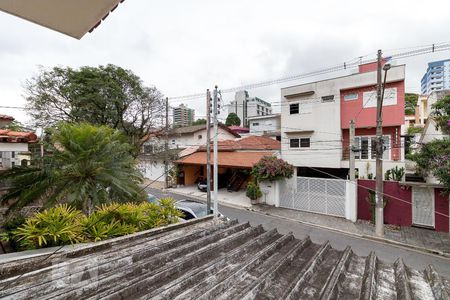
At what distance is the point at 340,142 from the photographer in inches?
568

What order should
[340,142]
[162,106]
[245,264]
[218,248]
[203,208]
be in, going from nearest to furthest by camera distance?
[245,264] → [218,248] → [203,208] → [340,142] → [162,106]

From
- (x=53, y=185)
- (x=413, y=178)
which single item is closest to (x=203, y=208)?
(x=53, y=185)

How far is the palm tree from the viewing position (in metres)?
6.09

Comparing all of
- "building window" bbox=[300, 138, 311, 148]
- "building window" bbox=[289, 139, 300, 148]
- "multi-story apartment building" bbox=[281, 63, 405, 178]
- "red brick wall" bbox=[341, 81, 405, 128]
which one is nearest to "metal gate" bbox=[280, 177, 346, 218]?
"multi-story apartment building" bbox=[281, 63, 405, 178]

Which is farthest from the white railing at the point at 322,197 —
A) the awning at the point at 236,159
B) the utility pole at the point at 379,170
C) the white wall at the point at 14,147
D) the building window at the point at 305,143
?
the white wall at the point at 14,147

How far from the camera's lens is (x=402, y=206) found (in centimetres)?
1123

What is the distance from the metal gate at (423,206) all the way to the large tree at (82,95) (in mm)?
18345

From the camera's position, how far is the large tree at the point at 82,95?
48.0 feet

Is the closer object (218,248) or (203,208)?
(218,248)

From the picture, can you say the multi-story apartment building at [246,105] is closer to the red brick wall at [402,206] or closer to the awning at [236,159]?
the awning at [236,159]

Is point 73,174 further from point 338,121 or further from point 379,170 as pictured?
point 338,121

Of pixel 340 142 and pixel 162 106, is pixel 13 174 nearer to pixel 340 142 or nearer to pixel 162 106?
pixel 162 106

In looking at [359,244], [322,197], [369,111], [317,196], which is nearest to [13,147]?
[359,244]

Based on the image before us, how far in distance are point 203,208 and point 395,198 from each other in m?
9.71
